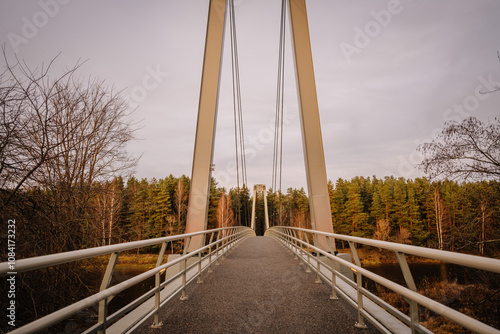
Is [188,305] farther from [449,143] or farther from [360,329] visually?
[449,143]

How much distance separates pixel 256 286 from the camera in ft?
16.4

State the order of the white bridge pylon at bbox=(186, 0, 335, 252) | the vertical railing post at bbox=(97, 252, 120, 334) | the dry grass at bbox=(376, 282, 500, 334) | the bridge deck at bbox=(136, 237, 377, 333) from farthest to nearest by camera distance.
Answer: the white bridge pylon at bbox=(186, 0, 335, 252) → the dry grass at bbox=(376, 282, 500, 334) → the bridge deck at bbox=(136, 237, 377, 333) → the vertical railing post at bbox=(97, 252, 120, 334)

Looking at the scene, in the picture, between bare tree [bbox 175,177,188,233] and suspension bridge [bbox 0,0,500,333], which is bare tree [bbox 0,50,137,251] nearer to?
suspension bridge [bbox 0,0,500,333]

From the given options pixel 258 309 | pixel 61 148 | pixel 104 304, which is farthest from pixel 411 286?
pixel 61 148

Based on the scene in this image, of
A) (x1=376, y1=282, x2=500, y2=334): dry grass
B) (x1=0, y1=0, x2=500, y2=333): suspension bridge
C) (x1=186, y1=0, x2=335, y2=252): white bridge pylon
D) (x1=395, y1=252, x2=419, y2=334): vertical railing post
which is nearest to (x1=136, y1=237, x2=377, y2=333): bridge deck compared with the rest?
(x1=0, y1=0, x2=500, y2=333): suspension bridge

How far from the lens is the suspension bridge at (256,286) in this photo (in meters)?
1.89

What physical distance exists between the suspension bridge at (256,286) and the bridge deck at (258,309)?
0.01 metres

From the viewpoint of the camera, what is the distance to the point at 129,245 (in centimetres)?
258

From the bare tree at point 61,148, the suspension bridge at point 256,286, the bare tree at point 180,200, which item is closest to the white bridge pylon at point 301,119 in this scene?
the suspension bridge at point 256,286

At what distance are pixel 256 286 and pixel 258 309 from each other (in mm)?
1371

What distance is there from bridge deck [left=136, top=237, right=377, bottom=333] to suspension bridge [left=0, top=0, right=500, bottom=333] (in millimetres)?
12

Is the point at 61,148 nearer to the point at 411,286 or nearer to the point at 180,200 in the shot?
the point at 411,286

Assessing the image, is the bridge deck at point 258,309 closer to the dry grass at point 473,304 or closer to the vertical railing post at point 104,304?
the vertical railing post at point 104,304

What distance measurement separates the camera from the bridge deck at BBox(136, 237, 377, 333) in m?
3.00
